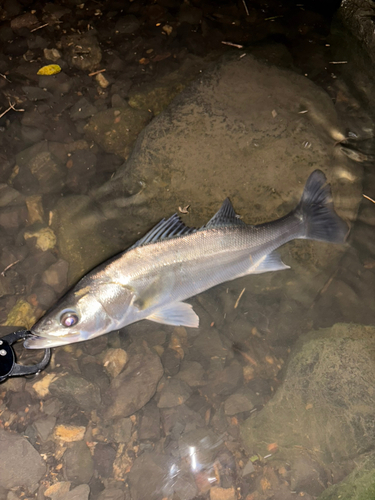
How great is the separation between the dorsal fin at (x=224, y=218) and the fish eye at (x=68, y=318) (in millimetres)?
1460

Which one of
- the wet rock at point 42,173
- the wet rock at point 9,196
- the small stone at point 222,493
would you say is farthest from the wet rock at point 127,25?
the small stone at point 222,493

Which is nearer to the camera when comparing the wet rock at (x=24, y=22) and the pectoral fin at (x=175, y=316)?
the pectoral fin at (x=175, y=316)

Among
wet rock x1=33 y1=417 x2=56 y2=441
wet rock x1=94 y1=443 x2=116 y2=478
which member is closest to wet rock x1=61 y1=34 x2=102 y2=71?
wet rock x1=33 y1=417 x2=56 y2=441

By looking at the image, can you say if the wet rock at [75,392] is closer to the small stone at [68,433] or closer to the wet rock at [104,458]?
the small stone at [68,433]

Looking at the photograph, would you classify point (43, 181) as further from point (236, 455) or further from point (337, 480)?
point (337, 480)

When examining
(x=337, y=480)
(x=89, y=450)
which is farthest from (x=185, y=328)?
(x=337, y=480)

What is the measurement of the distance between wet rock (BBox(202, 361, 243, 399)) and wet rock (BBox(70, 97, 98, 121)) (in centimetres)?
354

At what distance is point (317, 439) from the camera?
12.4ft

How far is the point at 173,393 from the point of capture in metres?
3.98

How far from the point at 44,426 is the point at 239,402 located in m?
2.10

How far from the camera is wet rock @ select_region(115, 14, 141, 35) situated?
4855 millimetres

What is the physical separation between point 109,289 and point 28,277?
142cm

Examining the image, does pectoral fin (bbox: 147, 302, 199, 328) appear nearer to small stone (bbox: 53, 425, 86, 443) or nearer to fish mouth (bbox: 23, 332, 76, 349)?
fish mouth (bbox: 23, 332, 76, 349)

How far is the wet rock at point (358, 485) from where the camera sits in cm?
360
